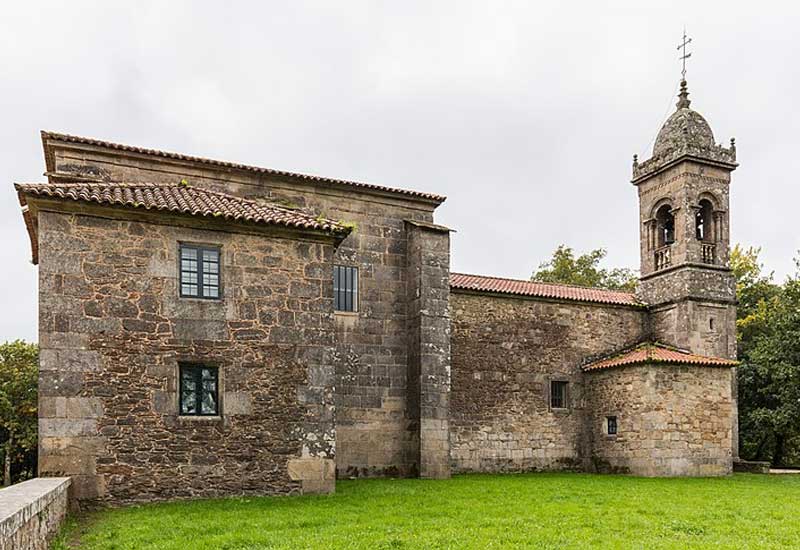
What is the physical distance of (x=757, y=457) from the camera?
30.3 m

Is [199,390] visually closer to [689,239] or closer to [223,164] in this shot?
[223,164]

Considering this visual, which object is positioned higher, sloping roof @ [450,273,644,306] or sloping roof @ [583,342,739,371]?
sloping roof @ [450,273,644,306]

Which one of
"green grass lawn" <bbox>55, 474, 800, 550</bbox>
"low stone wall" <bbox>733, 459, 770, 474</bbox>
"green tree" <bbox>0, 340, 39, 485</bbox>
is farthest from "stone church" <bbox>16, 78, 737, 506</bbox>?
"green tree" <bbox>0, 340, 39, 485</bbox>

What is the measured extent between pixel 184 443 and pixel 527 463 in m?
12.1

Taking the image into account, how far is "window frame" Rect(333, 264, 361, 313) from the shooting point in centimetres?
1836

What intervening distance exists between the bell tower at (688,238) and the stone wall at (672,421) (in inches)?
101

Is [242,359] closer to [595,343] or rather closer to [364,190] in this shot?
[364,190]

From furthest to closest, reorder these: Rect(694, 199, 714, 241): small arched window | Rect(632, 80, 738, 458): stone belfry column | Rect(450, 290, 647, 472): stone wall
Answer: Rect(694, 199, 714, 241): small arched window < Rect(632, 80, 738, 458): stone belfry column < Rect(450, 290, 647, 472): stone wall

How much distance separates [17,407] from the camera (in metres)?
29.1

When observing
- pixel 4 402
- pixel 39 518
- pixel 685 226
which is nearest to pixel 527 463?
pixel 685 226

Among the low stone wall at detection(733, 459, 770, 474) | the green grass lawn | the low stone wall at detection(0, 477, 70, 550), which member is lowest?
the low stone wall at detection(733, 459, 770, 474)

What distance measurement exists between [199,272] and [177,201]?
148 centimetres

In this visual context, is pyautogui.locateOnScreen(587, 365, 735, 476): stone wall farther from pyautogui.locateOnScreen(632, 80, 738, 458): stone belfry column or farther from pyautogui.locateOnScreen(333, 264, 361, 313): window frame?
pyautogui.locateOnScreen(333, 264, 361, 313): window frame

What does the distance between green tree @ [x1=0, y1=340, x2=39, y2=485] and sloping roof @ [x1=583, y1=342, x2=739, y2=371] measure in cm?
2126
